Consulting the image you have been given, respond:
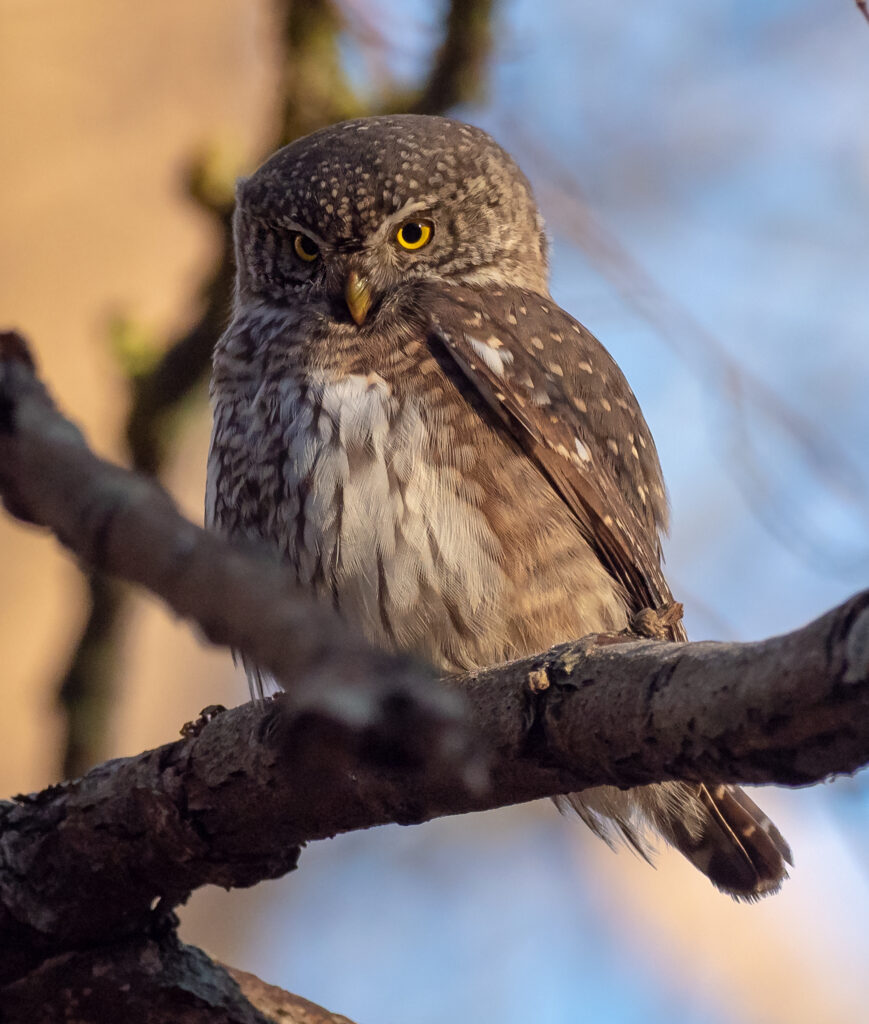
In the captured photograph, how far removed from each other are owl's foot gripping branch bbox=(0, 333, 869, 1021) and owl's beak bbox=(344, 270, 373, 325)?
56.7 inches

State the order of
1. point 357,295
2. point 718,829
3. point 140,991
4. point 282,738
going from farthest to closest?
1. point 357,295
2. point 718,829
3. point 140,991
4. point 282,738

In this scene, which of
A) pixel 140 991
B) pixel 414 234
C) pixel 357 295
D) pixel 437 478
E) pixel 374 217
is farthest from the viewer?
pixel 414 234

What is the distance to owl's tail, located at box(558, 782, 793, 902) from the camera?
148 inches

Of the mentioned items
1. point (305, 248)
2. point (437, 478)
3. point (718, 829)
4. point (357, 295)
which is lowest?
point (718, 829)

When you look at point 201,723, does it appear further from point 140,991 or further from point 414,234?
point 414,234

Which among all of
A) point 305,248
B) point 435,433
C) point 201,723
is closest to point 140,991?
point 201,723

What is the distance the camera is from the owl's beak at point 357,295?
13.1 feet

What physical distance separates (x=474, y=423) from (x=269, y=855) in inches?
55.2

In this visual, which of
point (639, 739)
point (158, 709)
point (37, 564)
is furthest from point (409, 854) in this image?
point (639, 739)

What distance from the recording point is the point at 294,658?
0.93m

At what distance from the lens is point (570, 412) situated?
4133mm

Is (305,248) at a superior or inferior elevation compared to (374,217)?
superior

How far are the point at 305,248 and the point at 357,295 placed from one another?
0.52m

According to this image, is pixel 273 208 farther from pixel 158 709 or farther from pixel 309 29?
pixel 158 709
